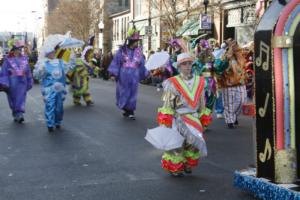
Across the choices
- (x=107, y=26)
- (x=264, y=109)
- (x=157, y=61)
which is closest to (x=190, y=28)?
(x=157, y=61)

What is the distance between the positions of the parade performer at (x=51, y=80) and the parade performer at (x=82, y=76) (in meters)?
5.11

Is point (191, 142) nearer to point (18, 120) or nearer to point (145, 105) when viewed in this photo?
point (18, 120)

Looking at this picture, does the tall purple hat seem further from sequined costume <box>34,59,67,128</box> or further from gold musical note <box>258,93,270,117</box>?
gold musical note <box>258,93,270,117</box>

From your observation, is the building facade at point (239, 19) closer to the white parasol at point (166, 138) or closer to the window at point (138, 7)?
the white parasol at point (166, 138)

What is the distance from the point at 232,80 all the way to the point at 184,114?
455 cm

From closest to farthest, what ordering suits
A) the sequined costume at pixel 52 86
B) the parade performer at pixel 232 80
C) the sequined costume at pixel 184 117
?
the sequined costume at pixel 184 117
the sequined costume at pixel 52 86
the parade performer at pixel 232 80

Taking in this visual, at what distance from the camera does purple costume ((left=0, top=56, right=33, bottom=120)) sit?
37.5 ft

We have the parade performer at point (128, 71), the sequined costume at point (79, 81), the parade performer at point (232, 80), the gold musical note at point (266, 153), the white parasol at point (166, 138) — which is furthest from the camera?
the sequined costume at point (79, 81)

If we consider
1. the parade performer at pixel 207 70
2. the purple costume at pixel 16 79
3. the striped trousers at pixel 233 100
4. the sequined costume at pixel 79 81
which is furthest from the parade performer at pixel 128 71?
the sequined costume at pixel 79 81

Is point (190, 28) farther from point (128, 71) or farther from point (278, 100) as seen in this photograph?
point (278, 100)

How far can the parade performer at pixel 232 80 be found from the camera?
10.5 meters

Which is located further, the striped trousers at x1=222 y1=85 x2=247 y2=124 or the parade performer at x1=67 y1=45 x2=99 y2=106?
the parade performer at x1=67 y1=45 x2=99 y2=106

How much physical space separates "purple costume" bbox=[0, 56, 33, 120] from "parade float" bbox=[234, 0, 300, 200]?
24.8 ft

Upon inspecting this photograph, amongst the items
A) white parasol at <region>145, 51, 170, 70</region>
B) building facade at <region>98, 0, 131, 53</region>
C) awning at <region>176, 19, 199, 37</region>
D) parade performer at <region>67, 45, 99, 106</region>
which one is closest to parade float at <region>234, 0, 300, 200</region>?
white parasol at <region>145, 51, 170, 70</region>
